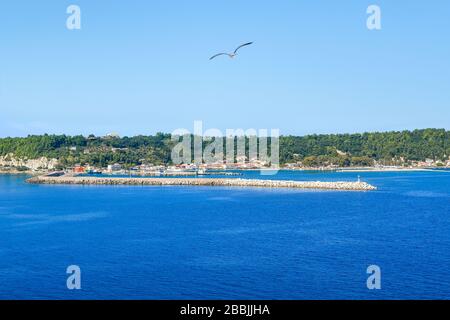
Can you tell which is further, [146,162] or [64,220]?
[146,162]

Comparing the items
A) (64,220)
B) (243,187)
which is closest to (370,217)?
(64,220)

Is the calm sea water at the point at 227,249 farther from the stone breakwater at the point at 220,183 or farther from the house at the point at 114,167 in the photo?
the house at the point at 114,167

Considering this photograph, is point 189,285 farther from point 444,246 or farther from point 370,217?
point 370,217

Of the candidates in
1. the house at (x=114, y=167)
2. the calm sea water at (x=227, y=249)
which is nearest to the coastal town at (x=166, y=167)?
the house at (x=114, y=167)

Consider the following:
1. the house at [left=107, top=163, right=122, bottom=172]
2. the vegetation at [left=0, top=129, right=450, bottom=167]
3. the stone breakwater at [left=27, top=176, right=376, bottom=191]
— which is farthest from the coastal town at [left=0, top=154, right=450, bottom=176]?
the stone breakwater at [left=27, top=176, right=376, bottom=191]

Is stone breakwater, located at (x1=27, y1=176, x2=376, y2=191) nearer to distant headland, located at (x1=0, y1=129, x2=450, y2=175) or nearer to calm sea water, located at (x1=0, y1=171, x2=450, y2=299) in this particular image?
calm sea water, located at (x1=0, y1=171, x2=450, y2=299)

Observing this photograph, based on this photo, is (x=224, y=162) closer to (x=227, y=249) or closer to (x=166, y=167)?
(x=166, y=167)
